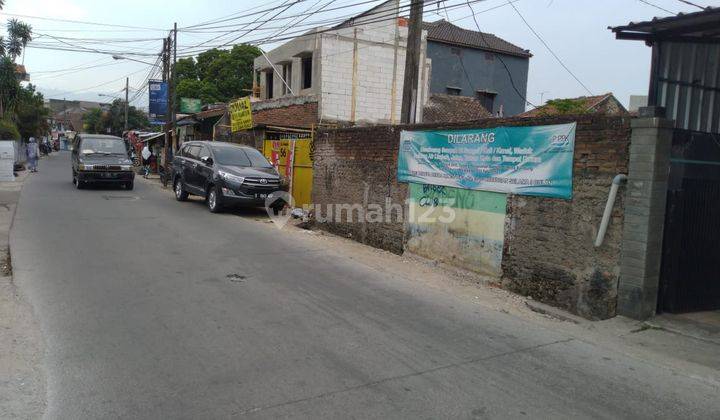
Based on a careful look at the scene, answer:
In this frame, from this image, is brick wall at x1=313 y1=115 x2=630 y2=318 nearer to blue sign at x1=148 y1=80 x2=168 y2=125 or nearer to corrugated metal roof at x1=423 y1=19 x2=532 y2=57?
blue sign at x1=148 y1=80 x2=168 y2=125

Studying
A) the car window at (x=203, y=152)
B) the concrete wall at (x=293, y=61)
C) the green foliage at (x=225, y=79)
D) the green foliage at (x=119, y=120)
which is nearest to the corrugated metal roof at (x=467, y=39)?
the concrete wall at (x=293, y=61)

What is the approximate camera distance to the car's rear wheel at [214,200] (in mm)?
14204

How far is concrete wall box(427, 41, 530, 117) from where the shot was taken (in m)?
35.8

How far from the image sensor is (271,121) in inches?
931

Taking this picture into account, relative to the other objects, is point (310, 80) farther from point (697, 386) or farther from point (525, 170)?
point (697, 386)

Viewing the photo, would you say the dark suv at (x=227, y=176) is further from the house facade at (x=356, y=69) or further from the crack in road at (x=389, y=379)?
the crack in road at (x=389, y=379)

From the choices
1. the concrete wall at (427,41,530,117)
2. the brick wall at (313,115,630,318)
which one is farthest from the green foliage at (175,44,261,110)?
the brick wall at (313,115,630,318)

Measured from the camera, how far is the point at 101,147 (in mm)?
19281

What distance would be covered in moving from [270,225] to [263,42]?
28.1ft

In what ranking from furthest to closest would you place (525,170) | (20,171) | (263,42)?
(20,171) → (263,42) → (525,170)

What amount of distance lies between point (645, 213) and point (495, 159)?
2.48 m

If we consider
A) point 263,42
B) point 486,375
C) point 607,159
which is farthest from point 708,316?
point 263,42

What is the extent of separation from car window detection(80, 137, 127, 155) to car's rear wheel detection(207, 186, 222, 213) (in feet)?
21.7

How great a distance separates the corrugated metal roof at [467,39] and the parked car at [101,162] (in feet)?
73.8
